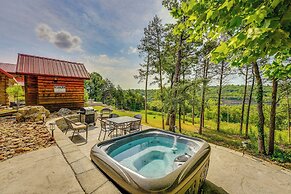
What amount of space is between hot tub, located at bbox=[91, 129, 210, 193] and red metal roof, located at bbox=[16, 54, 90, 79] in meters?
9.15

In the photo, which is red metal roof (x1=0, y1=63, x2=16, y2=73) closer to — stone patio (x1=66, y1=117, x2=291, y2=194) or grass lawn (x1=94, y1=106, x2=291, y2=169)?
grass lawn (x1=94, y1=106, x2=291, y2=169)

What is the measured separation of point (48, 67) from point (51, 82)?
53.8 inches

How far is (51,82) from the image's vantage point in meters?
10.3

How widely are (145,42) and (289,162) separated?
475 inches

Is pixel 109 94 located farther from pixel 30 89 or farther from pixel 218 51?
pixel 218 51

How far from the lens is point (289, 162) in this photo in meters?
4.88

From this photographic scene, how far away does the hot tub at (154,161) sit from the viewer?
2129 mm

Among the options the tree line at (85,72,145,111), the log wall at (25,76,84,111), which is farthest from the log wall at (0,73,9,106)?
the tree line at (85,72,145,111)

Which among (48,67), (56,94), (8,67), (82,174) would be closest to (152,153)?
(82,174)

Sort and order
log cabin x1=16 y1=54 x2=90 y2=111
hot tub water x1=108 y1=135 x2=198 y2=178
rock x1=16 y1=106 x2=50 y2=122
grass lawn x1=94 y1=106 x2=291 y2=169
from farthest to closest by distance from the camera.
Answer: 1. log cabin x1=16 y1=54 x2=90 y2=111
2. rock x1=16 y1=106 x2=50 y2=122
3. grass lawn x1=94 y1=106 x2=291 y2=169
4. hot tub water x1=108 y1=135 x2=198 y2=178

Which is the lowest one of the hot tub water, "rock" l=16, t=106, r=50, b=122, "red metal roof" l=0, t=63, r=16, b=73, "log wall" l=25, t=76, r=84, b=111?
the hot tub water

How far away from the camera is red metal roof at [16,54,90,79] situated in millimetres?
9508

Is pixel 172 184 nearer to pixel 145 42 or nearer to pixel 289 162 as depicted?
pixel 289 162

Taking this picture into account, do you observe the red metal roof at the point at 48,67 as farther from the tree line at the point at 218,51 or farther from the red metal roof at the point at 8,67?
the red metal roof at the point at 8,67
